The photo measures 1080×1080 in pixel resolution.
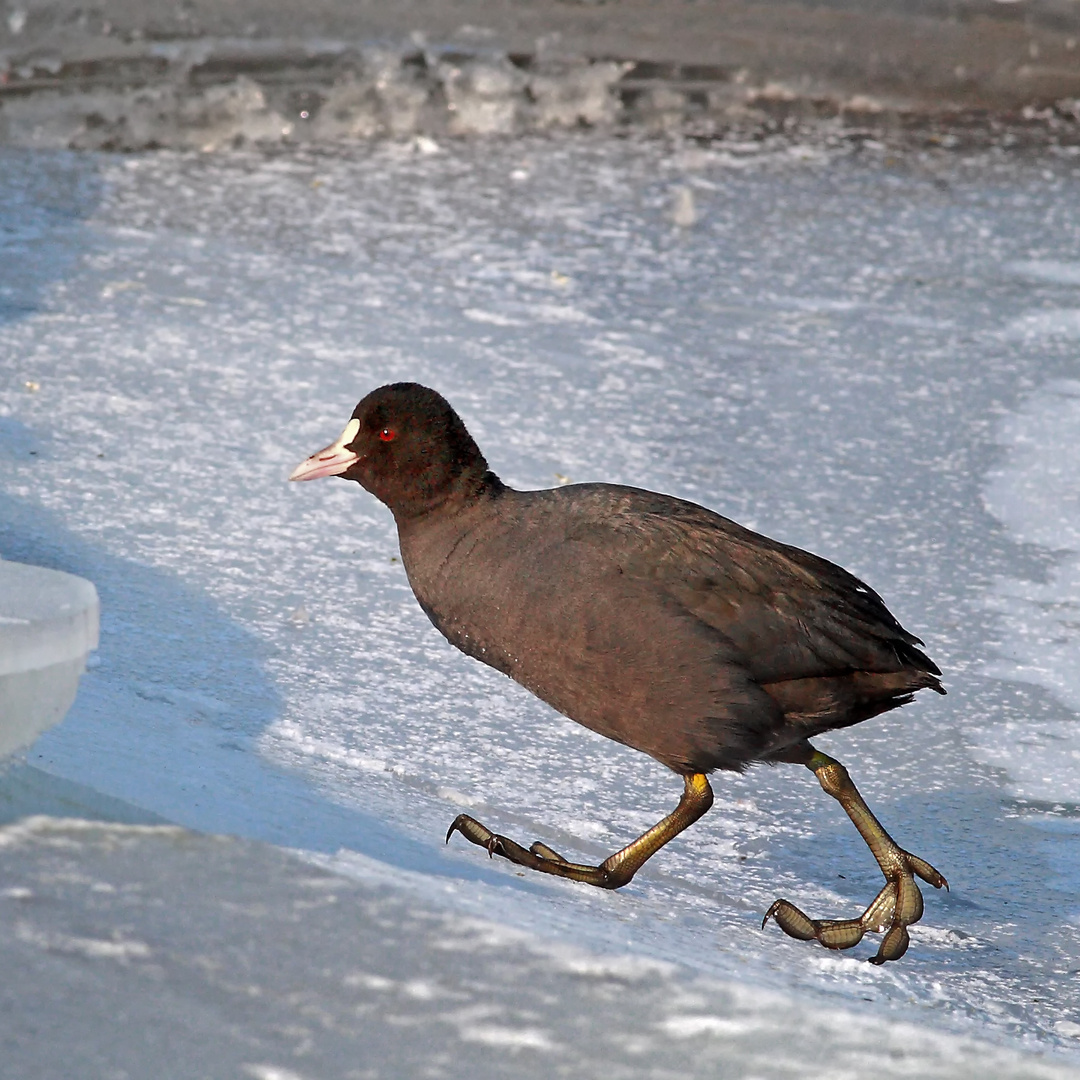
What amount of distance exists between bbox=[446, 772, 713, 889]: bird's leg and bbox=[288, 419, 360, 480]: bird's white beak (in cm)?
63

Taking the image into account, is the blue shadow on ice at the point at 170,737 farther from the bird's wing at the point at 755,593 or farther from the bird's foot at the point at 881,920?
the bird's wing at the point at 755,593

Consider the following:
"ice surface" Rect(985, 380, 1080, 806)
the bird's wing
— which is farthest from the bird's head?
"ice surface" Rect(985, 380, 1080, 806)

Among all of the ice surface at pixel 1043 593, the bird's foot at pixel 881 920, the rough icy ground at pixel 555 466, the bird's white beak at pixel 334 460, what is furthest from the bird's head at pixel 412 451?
the ice surface at pixel 1043 593

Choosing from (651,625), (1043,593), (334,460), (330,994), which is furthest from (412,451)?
(1043,593)

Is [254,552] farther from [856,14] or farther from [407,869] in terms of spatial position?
[856,14]

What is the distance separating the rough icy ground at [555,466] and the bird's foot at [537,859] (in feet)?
0.09

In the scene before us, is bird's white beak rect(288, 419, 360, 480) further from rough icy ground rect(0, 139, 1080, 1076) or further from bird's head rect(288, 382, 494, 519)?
rough icy ground rect(0, 139, 1080, 1076)

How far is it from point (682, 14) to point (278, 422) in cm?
412

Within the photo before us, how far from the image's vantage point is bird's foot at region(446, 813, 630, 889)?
105 inches

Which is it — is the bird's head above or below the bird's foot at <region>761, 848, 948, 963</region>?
above

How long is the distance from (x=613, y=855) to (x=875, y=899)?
1.38 ft

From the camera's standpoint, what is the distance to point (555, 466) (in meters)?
4.23

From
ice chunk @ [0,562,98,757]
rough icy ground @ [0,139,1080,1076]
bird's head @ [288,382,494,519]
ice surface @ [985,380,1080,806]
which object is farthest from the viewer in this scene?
ice surface @ [985,380,1080,806]

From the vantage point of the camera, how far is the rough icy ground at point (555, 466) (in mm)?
2674
